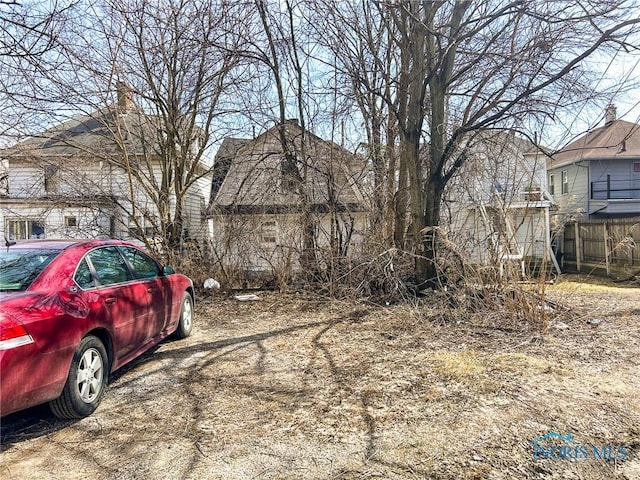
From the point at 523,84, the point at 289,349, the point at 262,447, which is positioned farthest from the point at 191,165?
the point at 262,447

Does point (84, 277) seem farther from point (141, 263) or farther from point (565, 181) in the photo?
point (565, 181)

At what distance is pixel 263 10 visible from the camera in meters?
8.88

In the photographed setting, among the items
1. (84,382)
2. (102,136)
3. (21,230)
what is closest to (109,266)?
(84,382)

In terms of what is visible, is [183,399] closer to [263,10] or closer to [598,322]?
[598,322]

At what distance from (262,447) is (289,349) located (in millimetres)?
2485

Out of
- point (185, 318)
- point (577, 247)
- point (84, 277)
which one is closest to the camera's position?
point (84, 277)

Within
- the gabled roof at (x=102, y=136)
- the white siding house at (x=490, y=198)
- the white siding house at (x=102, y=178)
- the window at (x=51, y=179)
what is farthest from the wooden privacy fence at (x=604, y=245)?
the window at (x=51, y=179)

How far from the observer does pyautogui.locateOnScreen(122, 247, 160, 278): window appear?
4840mm

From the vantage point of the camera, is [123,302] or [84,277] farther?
[123,302]

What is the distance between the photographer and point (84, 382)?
3.39m

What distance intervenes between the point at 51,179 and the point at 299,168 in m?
6.69

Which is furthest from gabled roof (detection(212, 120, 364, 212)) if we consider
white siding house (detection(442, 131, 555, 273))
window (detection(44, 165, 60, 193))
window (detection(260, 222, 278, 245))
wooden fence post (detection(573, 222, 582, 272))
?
wooden fence post (detection(573, 222, 582, 272))

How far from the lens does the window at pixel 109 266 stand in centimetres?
402

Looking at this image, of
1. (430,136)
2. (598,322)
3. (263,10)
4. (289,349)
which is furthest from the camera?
(263,10)
